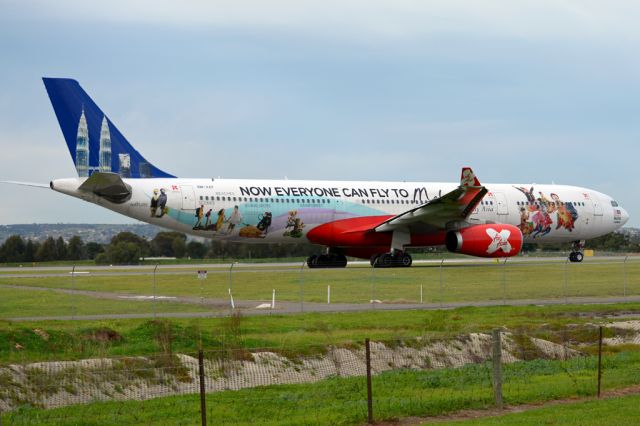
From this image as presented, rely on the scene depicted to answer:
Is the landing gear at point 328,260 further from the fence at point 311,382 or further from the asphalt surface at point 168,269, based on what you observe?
the fence at point 311,382

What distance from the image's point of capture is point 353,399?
45.9ft

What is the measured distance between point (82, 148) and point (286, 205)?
8559 millimetres

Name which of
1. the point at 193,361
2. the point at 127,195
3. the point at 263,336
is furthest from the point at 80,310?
the point at 127,195

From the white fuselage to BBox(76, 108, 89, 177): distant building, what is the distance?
0.95m

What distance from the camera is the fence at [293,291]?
85.6 ft

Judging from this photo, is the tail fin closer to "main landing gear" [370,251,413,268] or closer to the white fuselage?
the white fuselage

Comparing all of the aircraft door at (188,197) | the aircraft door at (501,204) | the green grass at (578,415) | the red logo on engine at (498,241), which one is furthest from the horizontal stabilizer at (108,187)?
the green grass at (578,415)

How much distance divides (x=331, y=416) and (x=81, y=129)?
90.1ft

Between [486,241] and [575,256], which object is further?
[575,256]

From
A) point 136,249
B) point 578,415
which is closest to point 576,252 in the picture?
point 136,249

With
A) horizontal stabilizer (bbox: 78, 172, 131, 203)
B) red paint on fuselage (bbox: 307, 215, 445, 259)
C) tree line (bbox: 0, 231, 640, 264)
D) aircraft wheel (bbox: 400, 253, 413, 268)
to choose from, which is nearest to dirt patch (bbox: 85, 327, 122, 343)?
horizontal stabilizer (bbox: 78, 172, 131, 203)

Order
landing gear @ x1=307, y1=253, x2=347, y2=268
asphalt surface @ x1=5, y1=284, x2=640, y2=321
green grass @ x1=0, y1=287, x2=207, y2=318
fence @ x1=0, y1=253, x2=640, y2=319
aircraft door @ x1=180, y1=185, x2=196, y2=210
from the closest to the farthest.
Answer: asphalt surface @ x1=5, y1=284, x2=640, y2=321 → green grass @ x1=0, y1=287, x2=207, y2=318 → fence @ x1=0, y1=253, x2=640, y2=319 → aircraft door @ x1=180, y1=185, x2=196, y2=210 → landing gear @ x1=307, y1=253, x2=347, y2=268

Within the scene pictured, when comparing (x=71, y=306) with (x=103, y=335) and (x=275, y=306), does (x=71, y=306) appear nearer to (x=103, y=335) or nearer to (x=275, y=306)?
(x=275, y=306)

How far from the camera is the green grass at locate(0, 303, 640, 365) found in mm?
18359
